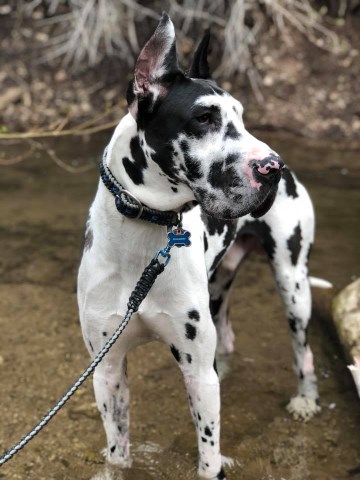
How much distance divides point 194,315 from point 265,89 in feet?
25.9

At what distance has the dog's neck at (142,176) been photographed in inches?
109

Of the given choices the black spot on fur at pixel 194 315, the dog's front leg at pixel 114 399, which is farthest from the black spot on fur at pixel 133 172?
the dog's front leg at pixel 114 399

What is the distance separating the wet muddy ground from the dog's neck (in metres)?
1.63

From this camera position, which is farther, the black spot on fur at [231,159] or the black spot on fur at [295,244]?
the black spot on fur at [295,244]

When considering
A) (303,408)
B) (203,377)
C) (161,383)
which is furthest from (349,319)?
(203,377)

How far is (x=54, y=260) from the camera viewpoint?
6301mm

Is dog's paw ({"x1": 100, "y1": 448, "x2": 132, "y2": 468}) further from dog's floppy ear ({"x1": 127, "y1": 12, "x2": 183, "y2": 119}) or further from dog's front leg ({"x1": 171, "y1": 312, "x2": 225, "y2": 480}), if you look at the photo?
dog's floppy ear ({"x1": 127, "y1": 12, "x2": 183, "y2": 119})

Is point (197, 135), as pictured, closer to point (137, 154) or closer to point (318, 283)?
point (137, 154)

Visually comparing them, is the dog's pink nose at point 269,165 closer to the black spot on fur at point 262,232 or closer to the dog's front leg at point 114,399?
the dog's front leg at point 114,399

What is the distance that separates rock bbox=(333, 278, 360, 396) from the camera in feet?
14.8

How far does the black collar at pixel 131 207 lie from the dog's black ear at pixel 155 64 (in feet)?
1.25

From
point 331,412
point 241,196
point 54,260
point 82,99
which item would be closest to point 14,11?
point 82,99

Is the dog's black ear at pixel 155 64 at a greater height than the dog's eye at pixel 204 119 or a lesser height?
greater

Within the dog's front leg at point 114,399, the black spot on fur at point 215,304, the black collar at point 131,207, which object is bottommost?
the black spot on fur at point 215,304
